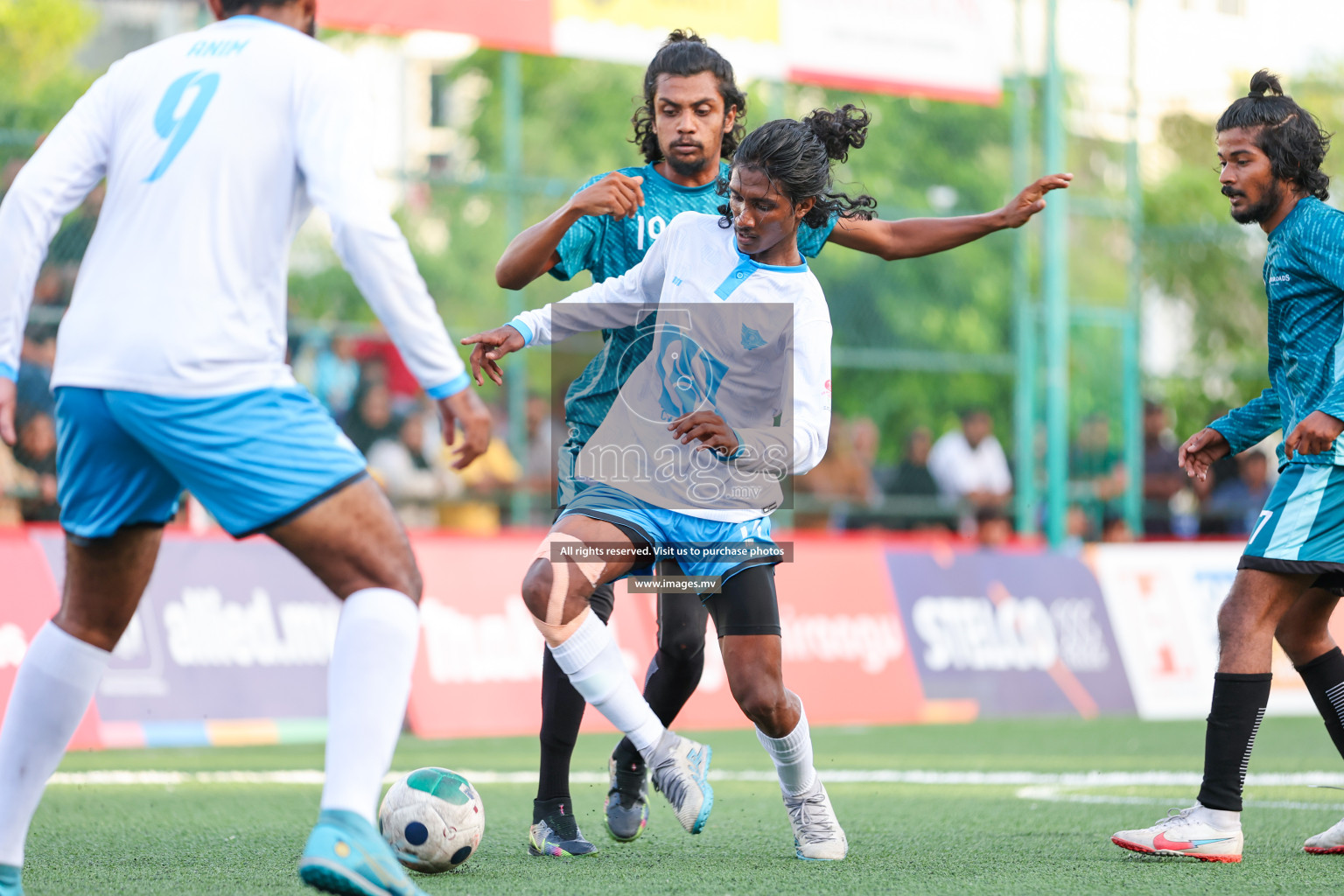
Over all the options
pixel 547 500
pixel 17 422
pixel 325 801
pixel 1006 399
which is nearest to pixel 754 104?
pixel 1006 399

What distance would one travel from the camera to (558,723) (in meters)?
5.21

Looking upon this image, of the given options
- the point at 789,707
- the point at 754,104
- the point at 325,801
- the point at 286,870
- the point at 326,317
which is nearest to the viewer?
the point at 325,801

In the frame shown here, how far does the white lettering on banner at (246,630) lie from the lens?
960cm

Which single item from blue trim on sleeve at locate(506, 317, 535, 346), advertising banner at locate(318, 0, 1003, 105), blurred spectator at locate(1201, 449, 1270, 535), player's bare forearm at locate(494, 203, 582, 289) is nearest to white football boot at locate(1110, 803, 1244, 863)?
blue trim on sleeve at locate(506, 317, 535, 346)

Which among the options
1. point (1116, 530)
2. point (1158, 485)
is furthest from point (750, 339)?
point (1158, 485)

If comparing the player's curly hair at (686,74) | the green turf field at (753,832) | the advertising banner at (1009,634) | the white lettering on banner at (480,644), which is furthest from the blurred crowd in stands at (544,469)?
the player's curly hair at (686,74)

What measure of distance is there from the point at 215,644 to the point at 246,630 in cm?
20

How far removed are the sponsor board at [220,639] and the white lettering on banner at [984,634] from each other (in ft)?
14.5

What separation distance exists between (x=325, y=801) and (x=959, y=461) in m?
11.2

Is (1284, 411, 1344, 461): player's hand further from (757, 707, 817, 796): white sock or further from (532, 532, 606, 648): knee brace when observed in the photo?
(532, 532, 606, 648): knee brace

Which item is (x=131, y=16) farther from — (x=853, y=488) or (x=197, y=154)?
(x=197, y=154)

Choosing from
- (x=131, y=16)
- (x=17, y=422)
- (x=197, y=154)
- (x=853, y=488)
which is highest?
(x=131, y=16)

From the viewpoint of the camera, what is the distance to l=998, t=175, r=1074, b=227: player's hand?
5301mm

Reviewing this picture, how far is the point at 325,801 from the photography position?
11.3 ft
